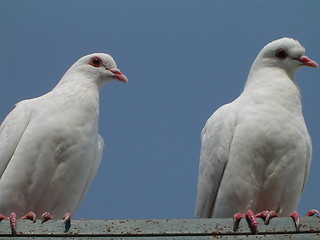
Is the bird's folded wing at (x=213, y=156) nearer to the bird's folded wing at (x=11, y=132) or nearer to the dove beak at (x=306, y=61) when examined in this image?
the dove beak at (x=306, y=61)

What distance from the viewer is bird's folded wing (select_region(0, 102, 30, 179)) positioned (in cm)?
730

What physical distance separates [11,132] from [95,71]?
5.88 feet

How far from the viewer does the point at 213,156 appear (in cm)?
732

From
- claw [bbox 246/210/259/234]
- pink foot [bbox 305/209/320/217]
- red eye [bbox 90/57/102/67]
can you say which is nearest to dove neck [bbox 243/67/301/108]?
pink foot [bbox 305/209/320/217]

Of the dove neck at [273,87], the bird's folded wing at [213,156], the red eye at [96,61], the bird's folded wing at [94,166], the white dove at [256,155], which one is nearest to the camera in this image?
the white dove at [256,155]

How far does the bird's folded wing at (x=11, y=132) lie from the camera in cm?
730

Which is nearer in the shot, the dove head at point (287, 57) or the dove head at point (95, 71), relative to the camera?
the dove head at point (287, 57)

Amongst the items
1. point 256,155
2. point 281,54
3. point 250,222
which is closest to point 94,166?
point 256,155

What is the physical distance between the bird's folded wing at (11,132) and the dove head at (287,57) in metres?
3.42

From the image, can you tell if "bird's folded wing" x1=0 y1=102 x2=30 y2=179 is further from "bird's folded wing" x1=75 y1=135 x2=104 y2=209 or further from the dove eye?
the dove eye

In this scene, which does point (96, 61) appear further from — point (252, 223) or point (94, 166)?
point (252, 223)

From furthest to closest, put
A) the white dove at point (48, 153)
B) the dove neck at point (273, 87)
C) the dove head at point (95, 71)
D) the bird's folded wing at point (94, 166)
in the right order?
1. the dove head at point (95, 71)
2. the bird's folded wing at point (94, 166)
3. the dove neck at point (273, 87)
4. the white dove at point (48, 153)

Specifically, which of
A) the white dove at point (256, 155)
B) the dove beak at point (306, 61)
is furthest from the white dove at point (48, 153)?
the dove beak at point (306, 61)

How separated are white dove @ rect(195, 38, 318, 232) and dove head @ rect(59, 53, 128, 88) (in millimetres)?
1914
